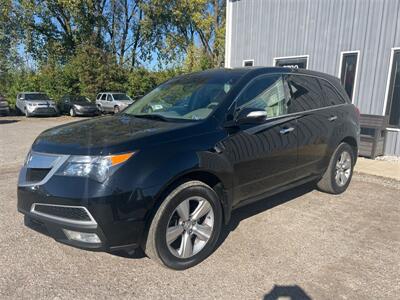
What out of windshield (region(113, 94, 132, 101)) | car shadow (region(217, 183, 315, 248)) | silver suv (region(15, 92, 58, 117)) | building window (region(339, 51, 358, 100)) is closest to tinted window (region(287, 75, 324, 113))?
car shadow (region(217, 183, 315, 248))

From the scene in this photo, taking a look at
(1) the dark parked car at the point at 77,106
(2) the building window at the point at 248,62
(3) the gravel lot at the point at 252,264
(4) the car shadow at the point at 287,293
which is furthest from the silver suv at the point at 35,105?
(4) the car shadow at the point at 287,293

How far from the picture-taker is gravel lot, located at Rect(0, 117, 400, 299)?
106 inches

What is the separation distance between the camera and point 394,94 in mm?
7957

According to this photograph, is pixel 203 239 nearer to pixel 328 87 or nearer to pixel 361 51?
pixel 328 87

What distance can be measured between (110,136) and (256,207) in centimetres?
245

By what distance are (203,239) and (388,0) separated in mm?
7925

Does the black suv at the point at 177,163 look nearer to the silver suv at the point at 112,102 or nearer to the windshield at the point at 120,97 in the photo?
the silver suv at the point at 112,102

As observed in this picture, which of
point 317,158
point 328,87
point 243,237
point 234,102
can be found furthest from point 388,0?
point 243,237

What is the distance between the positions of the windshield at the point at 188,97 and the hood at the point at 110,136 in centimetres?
29

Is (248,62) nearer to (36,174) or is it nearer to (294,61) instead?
(294,61)

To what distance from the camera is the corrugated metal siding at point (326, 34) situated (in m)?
8.02

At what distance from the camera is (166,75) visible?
23828 millimetres

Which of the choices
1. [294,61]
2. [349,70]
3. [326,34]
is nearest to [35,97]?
[294,61]

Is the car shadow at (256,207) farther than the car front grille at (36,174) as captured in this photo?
Yes
